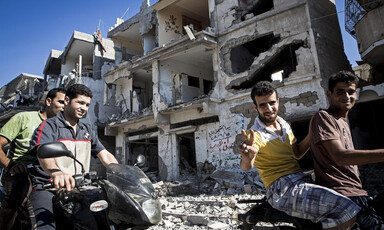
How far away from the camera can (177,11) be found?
16.2 m

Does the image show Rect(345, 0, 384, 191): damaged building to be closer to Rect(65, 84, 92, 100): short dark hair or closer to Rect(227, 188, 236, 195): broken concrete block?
Rect(227, 188, 236, 195): broken concrete block

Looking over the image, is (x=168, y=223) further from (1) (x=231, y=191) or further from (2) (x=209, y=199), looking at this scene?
(1) (x=231, y=191)

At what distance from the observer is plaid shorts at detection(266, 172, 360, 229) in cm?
178

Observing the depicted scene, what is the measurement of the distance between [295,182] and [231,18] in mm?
12228

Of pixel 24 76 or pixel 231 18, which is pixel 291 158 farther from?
pixel 24 76

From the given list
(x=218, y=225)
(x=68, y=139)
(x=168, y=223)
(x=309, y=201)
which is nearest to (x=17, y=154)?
(x=68, y=139)

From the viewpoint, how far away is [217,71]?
42.7 feet

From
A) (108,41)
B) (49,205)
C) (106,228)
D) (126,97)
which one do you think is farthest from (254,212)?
(108,41)

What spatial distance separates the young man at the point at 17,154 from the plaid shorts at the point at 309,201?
2.30 meters

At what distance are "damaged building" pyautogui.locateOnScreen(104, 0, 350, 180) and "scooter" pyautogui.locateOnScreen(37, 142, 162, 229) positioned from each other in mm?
9512

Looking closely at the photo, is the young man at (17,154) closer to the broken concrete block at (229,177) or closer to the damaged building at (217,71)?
the broken concrete block at (229,177)

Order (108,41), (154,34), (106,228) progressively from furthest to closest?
(108,41) → (154,34) → (106,228)

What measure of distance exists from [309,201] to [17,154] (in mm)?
3076

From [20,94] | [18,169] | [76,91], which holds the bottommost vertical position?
[18,169]
